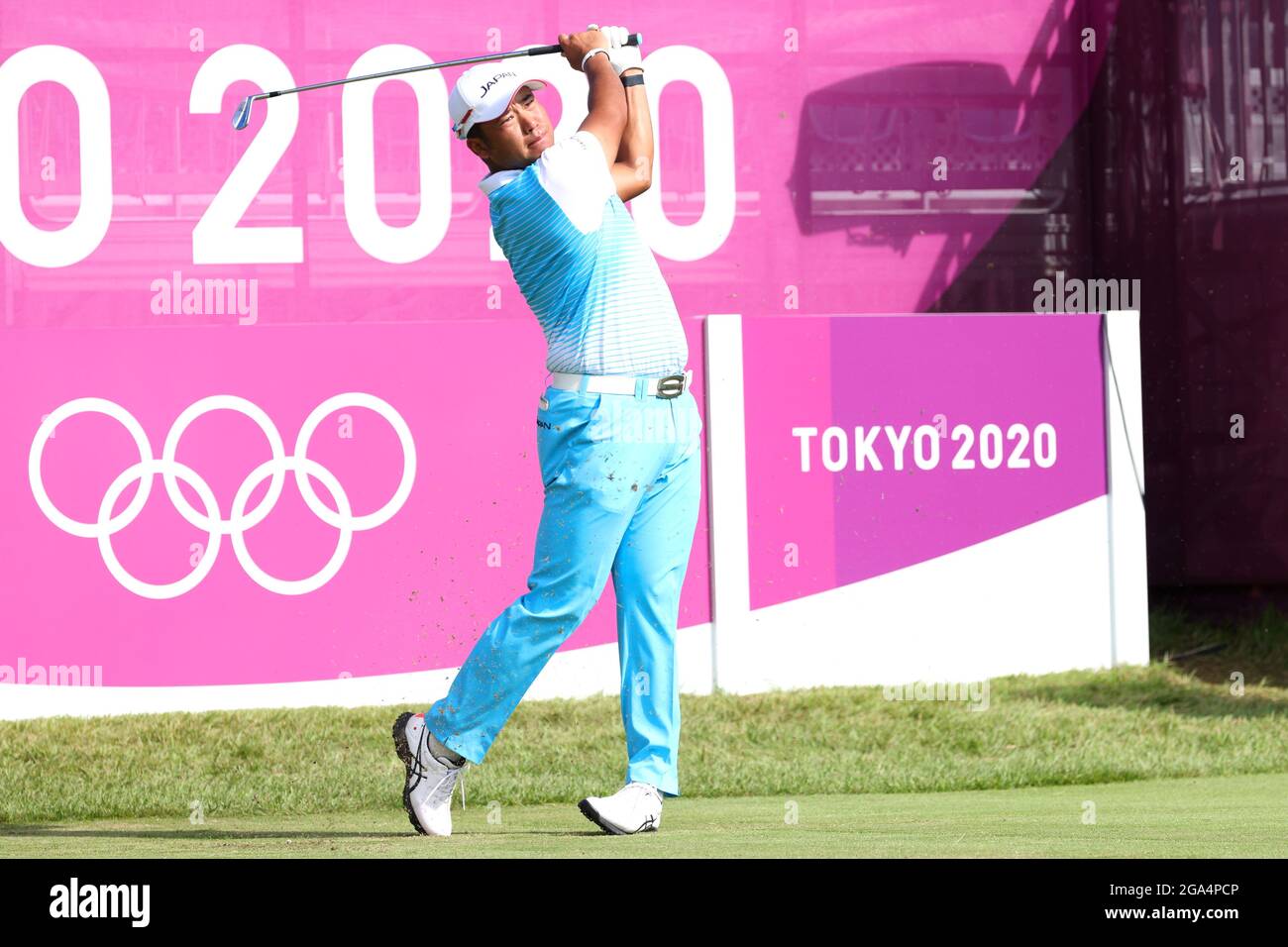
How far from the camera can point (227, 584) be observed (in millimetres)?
8930

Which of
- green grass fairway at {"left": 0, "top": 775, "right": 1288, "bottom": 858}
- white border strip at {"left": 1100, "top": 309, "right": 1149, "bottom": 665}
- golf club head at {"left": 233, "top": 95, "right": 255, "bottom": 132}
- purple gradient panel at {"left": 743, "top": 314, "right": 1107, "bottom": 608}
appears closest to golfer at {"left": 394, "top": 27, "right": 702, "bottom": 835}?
green grass fairway at {"left": 0, "top": 775, "right": 1288, "bottom": 858}

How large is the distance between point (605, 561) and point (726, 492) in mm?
4773

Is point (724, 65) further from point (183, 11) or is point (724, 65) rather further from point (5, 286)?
point (5, 286)

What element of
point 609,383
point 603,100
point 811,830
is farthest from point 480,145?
point 811,830

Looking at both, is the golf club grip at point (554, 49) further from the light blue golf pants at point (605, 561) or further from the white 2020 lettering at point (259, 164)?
the white 2020 lettering at point (259, 164)

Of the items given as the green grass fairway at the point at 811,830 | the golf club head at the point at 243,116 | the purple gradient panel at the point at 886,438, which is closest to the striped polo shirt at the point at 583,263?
the green grass fairway at the point at 811,830

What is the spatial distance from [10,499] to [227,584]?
1.04 meters

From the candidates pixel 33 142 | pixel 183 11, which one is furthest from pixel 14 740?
pixel 183 11

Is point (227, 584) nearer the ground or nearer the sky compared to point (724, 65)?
nearer the ground

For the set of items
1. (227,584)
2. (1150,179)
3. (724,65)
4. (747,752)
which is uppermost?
(724,65)

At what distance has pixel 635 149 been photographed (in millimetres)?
4828

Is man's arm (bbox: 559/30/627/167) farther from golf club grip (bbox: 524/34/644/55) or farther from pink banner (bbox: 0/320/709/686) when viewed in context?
pink banner (bbox: 0/320/709/686)

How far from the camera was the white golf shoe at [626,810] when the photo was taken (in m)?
4.79

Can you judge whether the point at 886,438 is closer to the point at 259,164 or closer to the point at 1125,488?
the point at 1125,488
